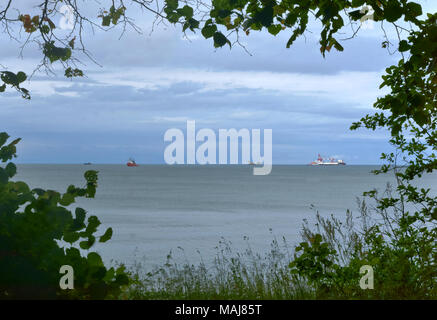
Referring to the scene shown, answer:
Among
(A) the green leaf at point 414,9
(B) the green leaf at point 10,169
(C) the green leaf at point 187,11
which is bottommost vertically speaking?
(B) the green leaf at point 10,169

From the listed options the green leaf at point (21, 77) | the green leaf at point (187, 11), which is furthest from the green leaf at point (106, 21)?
the green leaf at point (187, 11)

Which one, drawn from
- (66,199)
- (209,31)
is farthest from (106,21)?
(66,199)

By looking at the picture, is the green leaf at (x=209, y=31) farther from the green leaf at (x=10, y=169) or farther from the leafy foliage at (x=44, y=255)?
the green leaf at (x=10, y=169)

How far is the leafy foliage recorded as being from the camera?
2744 millimetres

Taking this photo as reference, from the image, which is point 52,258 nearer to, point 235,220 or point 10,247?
point 10,247

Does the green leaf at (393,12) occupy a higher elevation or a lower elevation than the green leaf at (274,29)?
lower

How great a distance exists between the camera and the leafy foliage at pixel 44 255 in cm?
274

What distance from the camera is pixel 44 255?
2795mm

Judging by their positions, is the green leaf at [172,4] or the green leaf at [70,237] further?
the green leaf at [172,4]

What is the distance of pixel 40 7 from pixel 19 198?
2073mm

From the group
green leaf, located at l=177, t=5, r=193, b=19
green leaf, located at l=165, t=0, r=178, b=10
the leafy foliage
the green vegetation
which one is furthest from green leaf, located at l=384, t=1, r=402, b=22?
the leafy foliage

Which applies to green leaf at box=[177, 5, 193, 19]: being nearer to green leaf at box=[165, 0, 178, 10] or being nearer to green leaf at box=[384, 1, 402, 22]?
green leaf at box=[165, 0, 178, 10]
